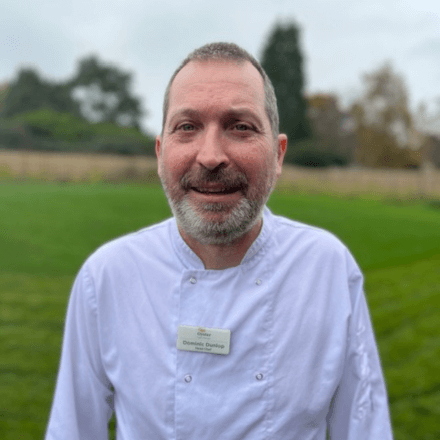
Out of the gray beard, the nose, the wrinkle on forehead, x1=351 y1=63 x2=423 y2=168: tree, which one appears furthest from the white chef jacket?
→ x1=351 y1=63 x2=423 y2=168: tree

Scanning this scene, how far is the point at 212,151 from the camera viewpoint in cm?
151

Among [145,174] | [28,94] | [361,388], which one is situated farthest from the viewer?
[28,94]

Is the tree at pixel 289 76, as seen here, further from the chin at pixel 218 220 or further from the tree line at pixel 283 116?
the chin at pixel 218 220

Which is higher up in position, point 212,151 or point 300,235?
point 212,151

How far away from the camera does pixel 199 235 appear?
5.33 ft

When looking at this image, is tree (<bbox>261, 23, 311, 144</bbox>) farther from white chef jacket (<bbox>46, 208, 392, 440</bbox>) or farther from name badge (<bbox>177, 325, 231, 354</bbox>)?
name badge (<bbox>177, 325, 231, 354</bbox>)

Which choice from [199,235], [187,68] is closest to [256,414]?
[199,235]

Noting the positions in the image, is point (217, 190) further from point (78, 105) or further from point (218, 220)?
point (78, 105)

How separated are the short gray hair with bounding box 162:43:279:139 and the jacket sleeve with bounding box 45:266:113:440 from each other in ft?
2.11

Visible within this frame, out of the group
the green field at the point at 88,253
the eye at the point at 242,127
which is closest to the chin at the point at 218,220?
the eye at the point at 242,127

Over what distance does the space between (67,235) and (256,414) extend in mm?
8820

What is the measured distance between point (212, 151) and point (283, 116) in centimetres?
3660

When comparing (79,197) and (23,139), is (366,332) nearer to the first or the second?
(79,197)

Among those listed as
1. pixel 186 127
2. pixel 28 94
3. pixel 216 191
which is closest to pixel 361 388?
pixel 216 191
